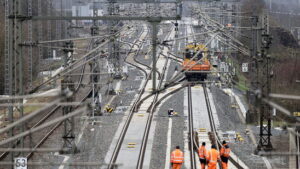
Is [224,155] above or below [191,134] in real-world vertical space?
above

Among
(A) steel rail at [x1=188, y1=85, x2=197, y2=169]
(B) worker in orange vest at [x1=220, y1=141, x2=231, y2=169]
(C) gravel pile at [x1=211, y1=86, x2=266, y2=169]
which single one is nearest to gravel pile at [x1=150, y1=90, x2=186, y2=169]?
(A) steel rail at [x1=188, y1=85, x2=197, y2=169]

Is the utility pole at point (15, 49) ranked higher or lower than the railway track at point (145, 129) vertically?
higher

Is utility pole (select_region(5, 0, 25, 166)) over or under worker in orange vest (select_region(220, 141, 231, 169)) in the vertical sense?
over

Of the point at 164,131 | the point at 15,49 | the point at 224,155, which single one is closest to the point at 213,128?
the point at 164,131

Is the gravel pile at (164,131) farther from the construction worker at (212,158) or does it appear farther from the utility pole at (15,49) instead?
the utility pole at (15,49)

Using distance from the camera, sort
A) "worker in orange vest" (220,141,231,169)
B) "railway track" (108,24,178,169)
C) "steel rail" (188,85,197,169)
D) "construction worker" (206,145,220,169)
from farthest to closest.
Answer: "railway track" (108,24,178,169) → "steel rail" (188,85,197,169) → "worker in orange vest" (220,141,231,169) → "construction worker" (206,145,220,169)

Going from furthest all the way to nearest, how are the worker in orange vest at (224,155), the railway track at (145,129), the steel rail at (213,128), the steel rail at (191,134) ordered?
the railway track at (145,129), the steel rail at (191,134), the steel rail at (213,128), the worker in orange vest at (224,155)

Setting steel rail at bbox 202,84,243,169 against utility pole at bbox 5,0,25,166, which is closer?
utility pole at bbox 5,0,25,166

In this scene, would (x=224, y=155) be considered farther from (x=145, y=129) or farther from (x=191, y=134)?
(x=145, y=129)

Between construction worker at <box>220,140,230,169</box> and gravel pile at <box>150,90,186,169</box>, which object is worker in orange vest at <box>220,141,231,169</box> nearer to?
construction worker at <box>220,140,230,169</box>

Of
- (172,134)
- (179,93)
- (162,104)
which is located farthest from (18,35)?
(179,93)

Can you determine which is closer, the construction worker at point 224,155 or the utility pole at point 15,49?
the utility pole at point 15,49

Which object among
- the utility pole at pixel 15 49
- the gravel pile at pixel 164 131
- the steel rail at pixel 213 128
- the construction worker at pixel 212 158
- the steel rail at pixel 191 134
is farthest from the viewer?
the gravel pile at pixel 164 131

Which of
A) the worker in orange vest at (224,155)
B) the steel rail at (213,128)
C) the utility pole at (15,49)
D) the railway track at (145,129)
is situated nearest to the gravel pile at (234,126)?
the steel rail at (213,128)
